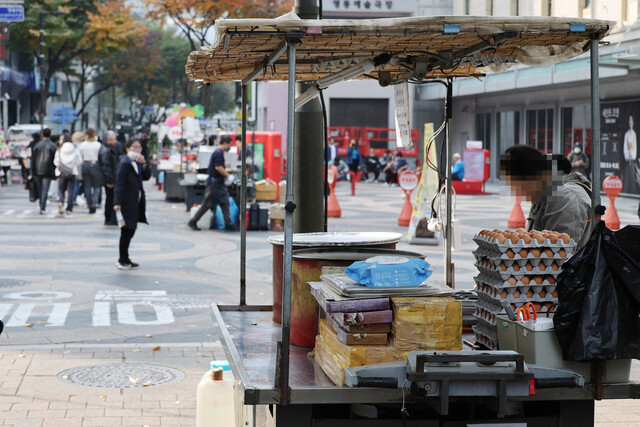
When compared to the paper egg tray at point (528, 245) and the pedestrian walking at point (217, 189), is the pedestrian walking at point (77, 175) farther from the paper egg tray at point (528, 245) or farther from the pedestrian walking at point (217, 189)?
the paper egg tray at point (528, 245)

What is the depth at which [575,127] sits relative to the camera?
35.7 metres

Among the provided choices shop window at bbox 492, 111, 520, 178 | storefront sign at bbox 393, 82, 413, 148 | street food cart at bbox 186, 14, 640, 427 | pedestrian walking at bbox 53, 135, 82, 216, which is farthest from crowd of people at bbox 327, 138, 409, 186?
street food cart at bbox 186, 14, 640, 427

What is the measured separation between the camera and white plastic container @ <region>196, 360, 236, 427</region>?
5297 mm

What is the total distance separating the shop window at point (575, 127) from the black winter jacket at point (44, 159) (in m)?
20.5

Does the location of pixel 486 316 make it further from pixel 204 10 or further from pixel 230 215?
pixel 204 10

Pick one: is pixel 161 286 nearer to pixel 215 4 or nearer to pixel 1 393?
pixel 1 393

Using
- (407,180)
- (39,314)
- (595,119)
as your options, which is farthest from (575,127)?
(595,119)

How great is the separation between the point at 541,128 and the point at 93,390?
→ 112 feet

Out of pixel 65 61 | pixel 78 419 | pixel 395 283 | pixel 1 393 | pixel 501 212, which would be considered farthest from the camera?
pixel 65 61

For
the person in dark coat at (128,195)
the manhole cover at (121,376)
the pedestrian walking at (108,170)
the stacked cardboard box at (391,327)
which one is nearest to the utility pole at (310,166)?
the manhole cover at (121,376)

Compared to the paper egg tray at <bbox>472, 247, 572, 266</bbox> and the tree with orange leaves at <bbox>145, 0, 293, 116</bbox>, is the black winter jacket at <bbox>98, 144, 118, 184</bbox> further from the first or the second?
the tree with orange leaves at <bbox>145, 0, 293, 116</bbox>

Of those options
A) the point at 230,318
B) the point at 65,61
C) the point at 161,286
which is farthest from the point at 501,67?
the point at 65,61

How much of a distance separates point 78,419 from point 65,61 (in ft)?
154

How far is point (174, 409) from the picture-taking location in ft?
21.7
